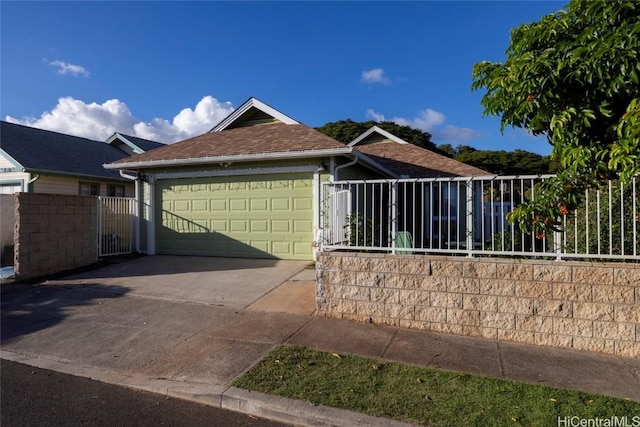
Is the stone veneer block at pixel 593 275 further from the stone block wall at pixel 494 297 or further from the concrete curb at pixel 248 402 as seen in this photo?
the concrete curb at pixel 248 402

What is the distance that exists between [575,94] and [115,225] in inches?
478

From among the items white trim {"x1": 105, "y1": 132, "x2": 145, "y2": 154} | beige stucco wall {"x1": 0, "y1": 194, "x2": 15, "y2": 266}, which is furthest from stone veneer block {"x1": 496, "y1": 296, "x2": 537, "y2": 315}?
white trim {"x1": 105, "y1": 132, "x2": 145, "y2": 154}

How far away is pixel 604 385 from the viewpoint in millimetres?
3971

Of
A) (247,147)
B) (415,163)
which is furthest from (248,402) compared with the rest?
(415,163)

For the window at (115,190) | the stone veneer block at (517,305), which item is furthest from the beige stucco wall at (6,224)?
the stone veneer block at (517,305)

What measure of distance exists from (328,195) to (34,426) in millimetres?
4694

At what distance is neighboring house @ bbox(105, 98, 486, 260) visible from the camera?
10.4 meters

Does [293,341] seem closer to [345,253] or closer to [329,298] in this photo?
Result: [329,298]

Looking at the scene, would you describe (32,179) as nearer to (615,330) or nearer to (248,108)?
(248,108)

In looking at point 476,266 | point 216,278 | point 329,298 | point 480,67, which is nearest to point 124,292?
point 216,278

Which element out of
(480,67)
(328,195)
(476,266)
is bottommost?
(476,266)

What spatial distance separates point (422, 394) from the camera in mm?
3760

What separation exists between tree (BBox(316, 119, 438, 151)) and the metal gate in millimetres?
26106

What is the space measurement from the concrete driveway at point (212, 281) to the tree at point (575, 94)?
4024 millimetres
